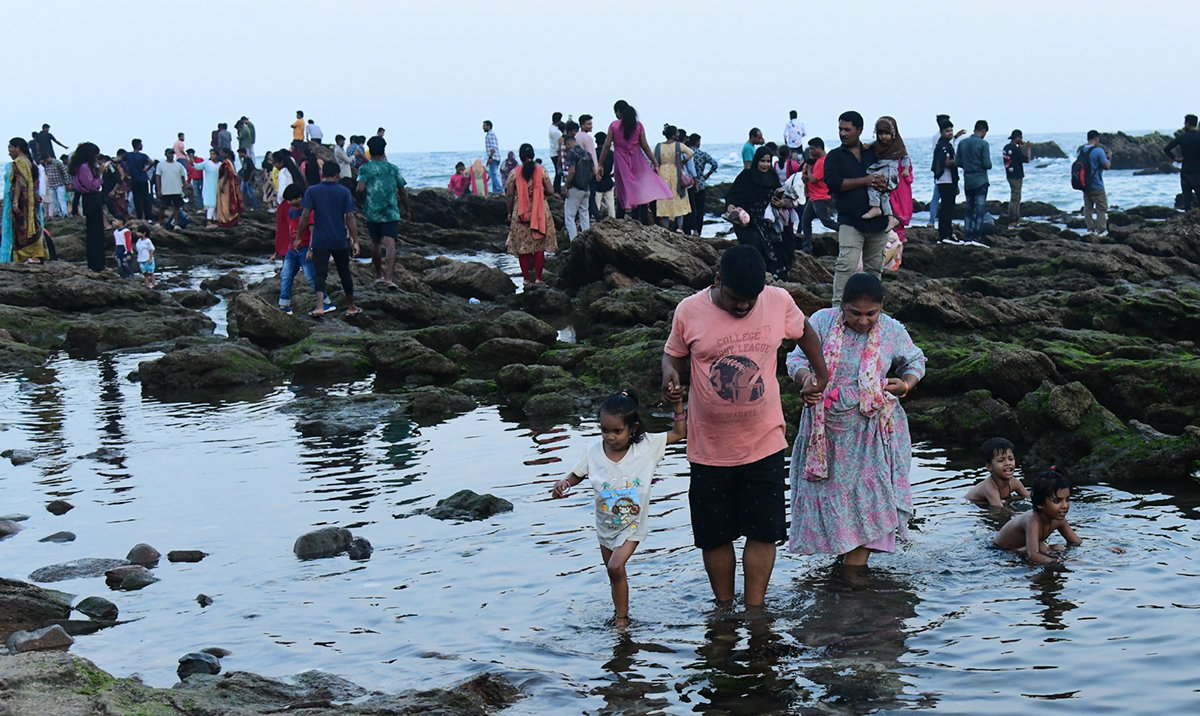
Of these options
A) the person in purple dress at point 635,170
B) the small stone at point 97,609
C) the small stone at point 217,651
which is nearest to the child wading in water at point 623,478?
the small stone at point 217,651

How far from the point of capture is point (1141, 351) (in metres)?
10.3

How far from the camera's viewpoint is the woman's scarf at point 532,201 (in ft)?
54.9

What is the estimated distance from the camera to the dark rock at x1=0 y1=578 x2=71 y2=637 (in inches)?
→ 221

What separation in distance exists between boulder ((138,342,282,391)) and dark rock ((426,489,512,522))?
579cm

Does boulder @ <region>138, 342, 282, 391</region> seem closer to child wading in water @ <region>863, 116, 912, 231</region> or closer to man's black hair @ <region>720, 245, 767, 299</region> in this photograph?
child wading in water @ <region>863, 116, 912, 231</region>

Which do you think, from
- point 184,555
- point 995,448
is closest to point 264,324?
point 184,555

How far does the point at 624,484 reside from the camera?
5.53 m

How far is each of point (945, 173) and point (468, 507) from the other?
51.8 feet

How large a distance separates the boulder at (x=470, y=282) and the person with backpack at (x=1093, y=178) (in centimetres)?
1189

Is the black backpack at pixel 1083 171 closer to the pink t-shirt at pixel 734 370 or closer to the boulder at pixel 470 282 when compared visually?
the boulder at pixel 470 282

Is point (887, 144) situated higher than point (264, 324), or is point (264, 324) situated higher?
point (887, 144)

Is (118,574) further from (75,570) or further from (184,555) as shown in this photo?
(184,555)

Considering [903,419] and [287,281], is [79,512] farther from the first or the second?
[287,281]

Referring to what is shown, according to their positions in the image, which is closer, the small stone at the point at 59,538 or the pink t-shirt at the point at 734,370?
the pink t-shirt at the point at 734,370
